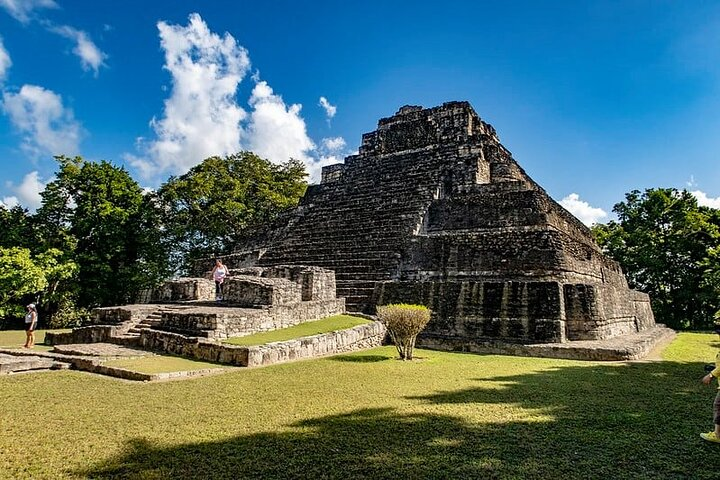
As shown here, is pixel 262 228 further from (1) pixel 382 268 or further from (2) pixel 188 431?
(2) pixel 188 431

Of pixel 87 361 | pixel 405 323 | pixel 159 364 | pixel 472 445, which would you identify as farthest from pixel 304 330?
pixel 472 445

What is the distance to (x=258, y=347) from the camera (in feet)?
25.5

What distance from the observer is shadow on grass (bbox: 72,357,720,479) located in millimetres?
3223

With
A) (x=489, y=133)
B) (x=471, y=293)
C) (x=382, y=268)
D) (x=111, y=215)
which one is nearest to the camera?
(x=471, y=293)

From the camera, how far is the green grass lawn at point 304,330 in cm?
858

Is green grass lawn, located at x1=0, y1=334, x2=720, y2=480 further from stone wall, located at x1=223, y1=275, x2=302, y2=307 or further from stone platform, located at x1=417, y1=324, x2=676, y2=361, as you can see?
stone wall, located at x1=223, y1=275, x2=302, y2=307

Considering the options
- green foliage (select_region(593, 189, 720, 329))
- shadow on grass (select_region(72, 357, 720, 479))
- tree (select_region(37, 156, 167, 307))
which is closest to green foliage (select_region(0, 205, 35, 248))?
tree (select_region(37, 156, 167, 307))

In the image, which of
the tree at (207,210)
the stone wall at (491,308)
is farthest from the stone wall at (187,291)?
the tree at (207,210)

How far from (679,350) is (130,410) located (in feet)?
42.2

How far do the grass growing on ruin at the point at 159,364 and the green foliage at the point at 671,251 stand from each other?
81.8 ft

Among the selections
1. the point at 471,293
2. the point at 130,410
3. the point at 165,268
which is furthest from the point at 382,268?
the point at 165,268

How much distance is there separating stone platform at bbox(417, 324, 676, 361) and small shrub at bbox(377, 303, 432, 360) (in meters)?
2.24

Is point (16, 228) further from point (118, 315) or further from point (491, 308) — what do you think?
point (491, 308)

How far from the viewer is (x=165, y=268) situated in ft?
68.7
